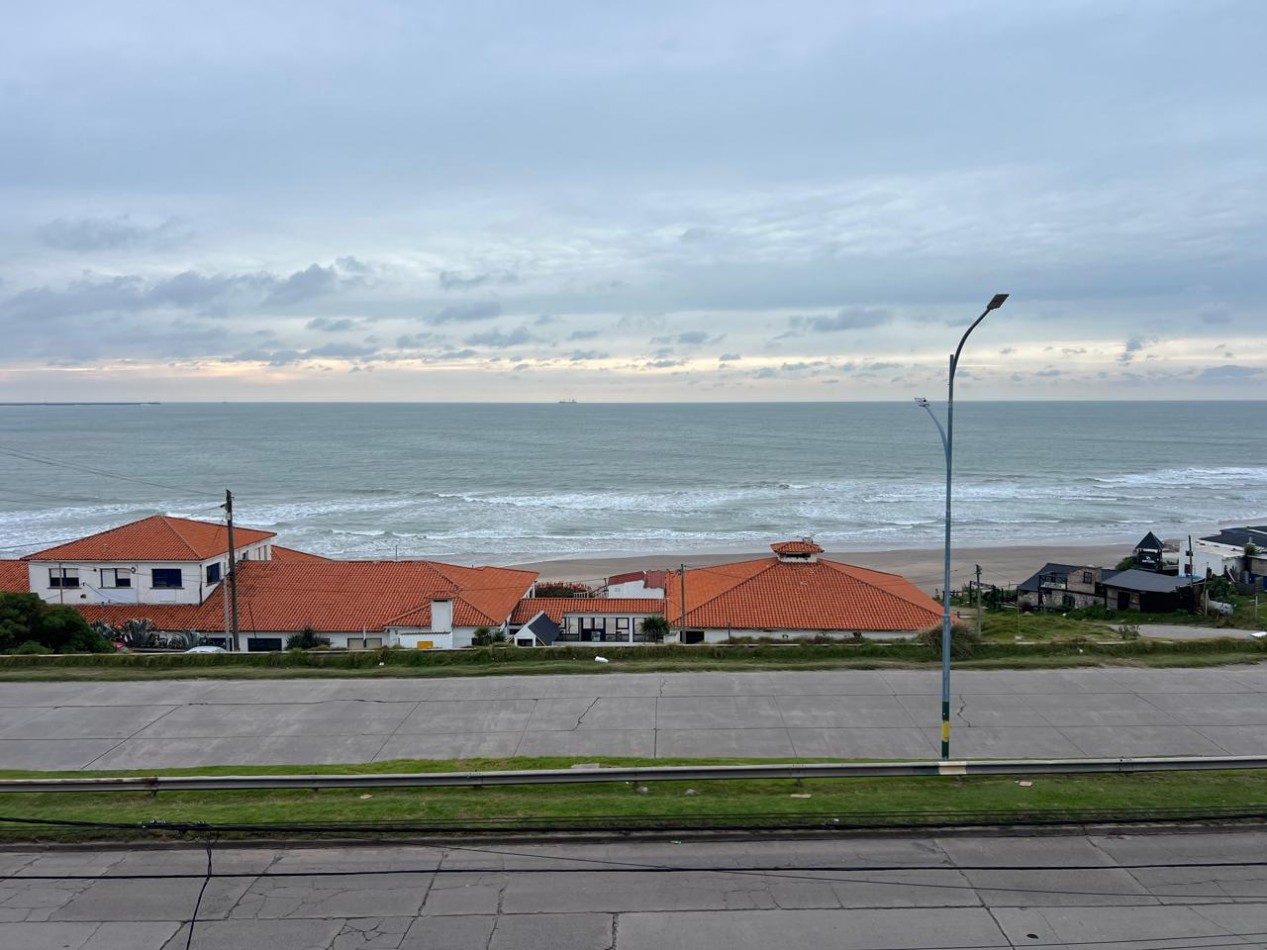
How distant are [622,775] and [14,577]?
3543 centimetres

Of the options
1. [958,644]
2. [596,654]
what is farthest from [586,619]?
[958,644]

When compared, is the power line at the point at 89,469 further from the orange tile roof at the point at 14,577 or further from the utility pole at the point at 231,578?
the utility pole at the point at 231,578

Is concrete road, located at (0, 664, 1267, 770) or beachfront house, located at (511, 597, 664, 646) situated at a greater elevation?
concrete road, located at (0, 664, 1267, 770)

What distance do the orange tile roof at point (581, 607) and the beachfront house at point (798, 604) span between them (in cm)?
96

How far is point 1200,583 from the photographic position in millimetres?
42562

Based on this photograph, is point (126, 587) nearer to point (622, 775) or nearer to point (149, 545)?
point (149, 545)

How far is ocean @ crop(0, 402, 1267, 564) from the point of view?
72.6 metres

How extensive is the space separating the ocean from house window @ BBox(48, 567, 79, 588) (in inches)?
1039

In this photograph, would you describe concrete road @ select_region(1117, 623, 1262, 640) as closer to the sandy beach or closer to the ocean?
the sandy beach

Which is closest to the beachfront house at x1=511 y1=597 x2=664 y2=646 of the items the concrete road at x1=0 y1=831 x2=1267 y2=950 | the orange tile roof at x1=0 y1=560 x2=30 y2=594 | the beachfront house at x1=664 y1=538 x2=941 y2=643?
the beachfront house at x1=664 y1=538 x2=941 y2=643

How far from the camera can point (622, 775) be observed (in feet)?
44.9

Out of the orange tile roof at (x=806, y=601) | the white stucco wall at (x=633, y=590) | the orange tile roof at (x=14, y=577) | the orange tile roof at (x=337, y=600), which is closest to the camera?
the orange tile roof at (x=806, y=601)

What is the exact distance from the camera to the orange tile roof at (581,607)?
36.0 metres

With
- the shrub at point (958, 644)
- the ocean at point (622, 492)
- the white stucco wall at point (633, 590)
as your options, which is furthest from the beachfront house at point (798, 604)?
the ocean at point (622, 492)
